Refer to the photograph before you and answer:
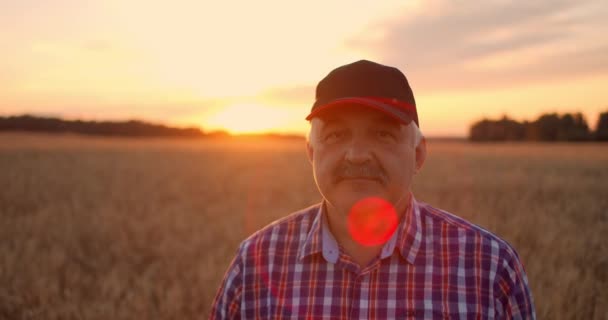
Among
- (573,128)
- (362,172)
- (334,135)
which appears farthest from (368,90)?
→ (573,128)

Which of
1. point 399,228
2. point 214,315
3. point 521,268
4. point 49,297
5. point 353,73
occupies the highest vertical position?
point 353,73

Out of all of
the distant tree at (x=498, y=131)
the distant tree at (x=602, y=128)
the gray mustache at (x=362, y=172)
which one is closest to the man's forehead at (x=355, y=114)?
the gray mustache at (x=362, y=172)

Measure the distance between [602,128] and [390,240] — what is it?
31.1m

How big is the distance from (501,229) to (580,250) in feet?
3.18

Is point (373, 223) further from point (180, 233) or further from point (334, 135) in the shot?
point (180, 233)

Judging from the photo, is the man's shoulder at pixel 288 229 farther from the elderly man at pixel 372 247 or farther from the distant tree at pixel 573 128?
the distant tree at pixel 573 128

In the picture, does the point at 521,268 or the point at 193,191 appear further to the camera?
the point at 193,191

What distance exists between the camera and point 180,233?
6.22m

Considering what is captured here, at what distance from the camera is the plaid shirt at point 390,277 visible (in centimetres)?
169

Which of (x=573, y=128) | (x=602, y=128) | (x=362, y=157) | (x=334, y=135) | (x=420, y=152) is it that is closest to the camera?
(x=362, y=157)

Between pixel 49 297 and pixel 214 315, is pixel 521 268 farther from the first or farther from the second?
pixel 49 297

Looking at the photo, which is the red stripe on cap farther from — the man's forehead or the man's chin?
the man's chin

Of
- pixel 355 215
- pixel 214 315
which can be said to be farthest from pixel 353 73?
pixel 214 315

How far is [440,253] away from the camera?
1.77m
